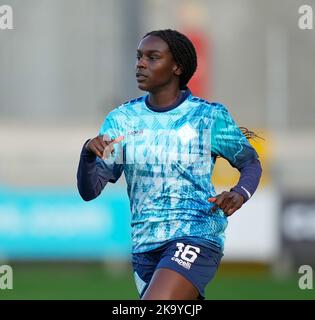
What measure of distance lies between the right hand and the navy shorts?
2.15ft

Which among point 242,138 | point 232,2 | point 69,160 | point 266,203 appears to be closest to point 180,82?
point 242,138

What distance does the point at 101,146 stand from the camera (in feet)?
21.8

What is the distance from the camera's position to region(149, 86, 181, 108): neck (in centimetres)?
711

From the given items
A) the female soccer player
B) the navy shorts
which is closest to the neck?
the female soccer player

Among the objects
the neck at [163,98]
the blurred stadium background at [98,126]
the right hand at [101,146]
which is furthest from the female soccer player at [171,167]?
the blurred stadium background at [98,126]

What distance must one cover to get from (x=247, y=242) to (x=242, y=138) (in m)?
9.25

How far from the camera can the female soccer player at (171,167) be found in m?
6.94

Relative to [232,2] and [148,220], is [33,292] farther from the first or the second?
[232,2]

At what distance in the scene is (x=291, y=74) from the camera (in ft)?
83.5

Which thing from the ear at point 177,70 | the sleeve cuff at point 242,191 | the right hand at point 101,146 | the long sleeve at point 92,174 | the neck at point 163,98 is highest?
the ear at point 177,70

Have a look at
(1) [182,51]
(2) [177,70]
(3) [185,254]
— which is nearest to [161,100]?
(2) [177,70]

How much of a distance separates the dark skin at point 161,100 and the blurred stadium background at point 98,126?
7236 millimetres

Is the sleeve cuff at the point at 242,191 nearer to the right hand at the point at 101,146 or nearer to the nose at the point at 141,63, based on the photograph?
the right hand at the point at 101,146

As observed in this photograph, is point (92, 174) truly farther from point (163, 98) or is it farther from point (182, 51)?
point (182, 51)
